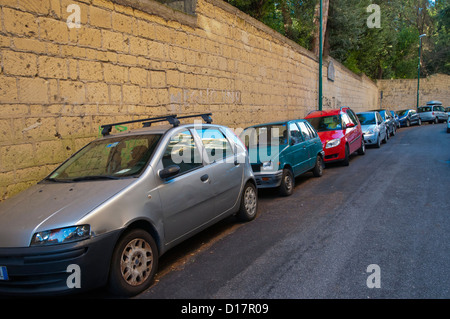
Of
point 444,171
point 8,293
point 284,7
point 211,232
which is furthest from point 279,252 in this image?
point 284,7

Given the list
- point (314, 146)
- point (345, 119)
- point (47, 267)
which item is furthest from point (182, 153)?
point (345, 119)

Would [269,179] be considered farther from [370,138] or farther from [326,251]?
[370,138]

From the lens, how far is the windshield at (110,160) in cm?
402

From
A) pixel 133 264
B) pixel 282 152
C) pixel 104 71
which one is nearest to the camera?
pixel 133 264

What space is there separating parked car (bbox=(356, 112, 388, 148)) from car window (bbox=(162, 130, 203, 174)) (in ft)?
39.5

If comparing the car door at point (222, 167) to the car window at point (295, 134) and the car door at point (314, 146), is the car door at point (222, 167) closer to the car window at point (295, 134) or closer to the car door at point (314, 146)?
the car window at point (295, 134)

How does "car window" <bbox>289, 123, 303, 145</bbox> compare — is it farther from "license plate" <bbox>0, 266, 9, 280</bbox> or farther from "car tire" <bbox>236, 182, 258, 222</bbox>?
"license plate" <bbox>0, 266, 9, 280</bbox>

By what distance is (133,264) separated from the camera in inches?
136

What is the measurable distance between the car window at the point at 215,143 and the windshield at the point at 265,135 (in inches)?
108

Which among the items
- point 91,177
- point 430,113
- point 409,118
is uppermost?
point 430,113

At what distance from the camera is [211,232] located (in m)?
5.43

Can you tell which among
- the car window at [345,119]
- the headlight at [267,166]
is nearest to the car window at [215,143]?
the headlight at [267,166]

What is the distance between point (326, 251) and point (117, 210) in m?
2.48
